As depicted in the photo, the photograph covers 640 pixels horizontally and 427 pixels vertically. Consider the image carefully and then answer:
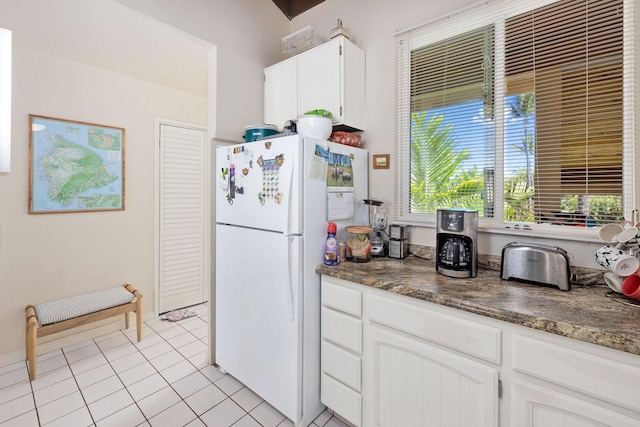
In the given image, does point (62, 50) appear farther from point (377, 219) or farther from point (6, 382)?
point (377, 219)

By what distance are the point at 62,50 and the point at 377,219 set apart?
275 centimetres

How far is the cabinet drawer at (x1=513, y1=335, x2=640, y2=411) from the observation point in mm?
838

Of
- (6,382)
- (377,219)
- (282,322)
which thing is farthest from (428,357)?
(6,382)

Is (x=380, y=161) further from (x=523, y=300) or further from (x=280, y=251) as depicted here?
(x=523, y=300)

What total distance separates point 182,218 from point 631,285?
11.4ft

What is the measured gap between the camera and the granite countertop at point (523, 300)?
88cm

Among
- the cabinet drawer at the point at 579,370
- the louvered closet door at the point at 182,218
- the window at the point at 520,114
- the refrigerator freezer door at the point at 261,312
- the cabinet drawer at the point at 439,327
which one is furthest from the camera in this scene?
the louvered closet door at the point at 182,218

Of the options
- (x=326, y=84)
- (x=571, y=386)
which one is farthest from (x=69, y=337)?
(x=571, y=386)

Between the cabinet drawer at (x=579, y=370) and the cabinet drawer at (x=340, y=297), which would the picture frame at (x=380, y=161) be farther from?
the cabinet drawer at (x=579, y=370)

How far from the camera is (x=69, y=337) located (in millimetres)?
2465

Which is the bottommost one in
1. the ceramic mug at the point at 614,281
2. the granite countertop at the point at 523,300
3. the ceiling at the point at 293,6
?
the granite countertop at the point at 523,300

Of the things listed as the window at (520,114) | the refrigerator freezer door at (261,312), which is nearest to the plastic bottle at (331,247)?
the refrigerator freezer door at (261,312)

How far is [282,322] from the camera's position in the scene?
160cm

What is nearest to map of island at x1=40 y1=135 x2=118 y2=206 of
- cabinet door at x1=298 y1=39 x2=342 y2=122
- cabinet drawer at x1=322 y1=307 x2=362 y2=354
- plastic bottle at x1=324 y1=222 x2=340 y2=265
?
cabinet door at x1=298 y1=39 x2=342 y2=122
